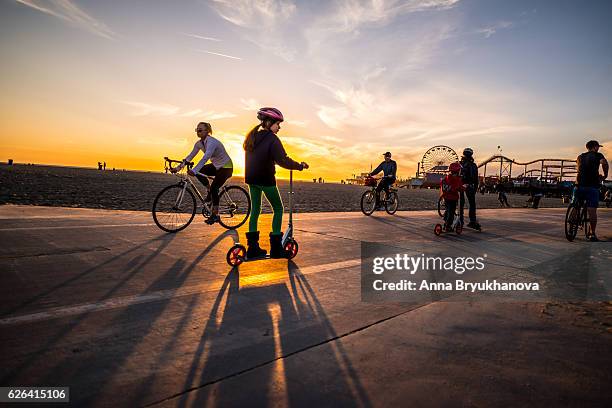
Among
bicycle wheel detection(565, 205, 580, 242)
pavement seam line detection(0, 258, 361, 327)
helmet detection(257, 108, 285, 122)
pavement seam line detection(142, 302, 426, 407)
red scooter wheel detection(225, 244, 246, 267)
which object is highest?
helmet detection(257, 108, 285, 122)

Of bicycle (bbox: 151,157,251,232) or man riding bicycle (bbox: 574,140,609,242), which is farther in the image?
man riding bicycle (bbox: 574,140,609,242)

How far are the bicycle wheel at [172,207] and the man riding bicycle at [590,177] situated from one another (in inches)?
343

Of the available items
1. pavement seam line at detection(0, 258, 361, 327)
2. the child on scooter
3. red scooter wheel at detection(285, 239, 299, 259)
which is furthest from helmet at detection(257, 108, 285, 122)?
the child on scooter

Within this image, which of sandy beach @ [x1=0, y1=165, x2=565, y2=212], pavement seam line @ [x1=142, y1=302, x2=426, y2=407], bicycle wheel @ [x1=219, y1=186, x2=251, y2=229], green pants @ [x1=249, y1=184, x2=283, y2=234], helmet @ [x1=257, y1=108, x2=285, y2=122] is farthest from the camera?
sandy beach @ [x1=0, y1=165, x2=565, y2=212]

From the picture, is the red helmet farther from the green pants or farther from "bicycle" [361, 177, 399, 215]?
the green pants

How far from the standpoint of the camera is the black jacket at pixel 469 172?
9.69 m

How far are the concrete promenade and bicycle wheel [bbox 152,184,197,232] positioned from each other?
76.6 inches

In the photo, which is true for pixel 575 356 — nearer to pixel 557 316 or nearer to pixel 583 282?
pixel 557 316

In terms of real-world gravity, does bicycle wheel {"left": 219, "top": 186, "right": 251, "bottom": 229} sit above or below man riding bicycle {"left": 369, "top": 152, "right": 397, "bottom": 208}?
below

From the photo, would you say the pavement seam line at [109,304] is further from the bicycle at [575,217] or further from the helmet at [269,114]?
the bicycle at [575,217]

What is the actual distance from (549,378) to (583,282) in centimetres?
295

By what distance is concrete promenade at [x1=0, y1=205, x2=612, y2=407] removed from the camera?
194cm

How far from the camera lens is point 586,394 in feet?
6.38

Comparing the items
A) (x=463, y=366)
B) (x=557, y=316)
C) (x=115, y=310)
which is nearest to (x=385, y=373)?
(x=463, y=366)
